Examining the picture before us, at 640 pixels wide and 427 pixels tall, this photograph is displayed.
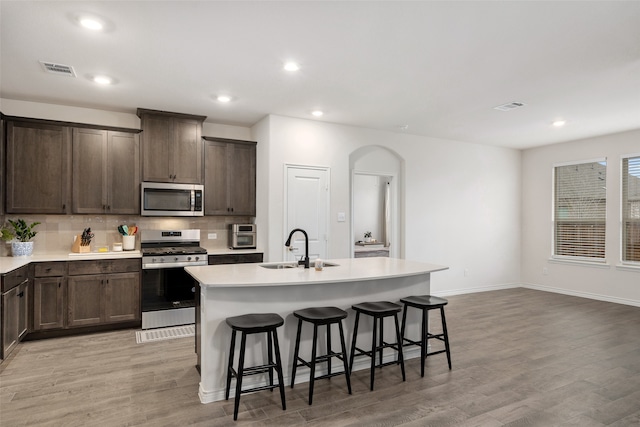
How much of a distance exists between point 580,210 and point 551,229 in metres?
0.60

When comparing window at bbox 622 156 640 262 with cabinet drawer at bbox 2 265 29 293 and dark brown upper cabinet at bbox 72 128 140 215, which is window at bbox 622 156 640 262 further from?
cabinet drawer at bbox 2 265 29 293

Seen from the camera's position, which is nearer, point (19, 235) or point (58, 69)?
point (58, 69)

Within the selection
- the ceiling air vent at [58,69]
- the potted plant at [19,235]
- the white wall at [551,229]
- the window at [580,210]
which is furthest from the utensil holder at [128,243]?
the window at [580,210]

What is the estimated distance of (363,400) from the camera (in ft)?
9.50

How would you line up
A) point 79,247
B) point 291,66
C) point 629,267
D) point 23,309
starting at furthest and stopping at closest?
point 629,267
point 79,247
point 23,309
point 291,66

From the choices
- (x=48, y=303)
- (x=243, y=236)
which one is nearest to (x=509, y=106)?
(x=243, y=236)

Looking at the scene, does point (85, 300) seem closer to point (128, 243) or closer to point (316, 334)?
point (128, 243)

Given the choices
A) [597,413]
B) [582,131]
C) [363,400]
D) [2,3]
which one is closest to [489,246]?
[582,131]

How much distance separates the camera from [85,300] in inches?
175

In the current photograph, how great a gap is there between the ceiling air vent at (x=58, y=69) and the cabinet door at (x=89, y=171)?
110 cm

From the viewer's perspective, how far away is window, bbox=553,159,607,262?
6609mm

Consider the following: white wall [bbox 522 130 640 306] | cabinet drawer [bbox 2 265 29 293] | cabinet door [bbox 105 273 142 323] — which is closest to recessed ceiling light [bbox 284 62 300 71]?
cabinet door [bbox 105 273 142 323]

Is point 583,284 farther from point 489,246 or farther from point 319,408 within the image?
point 319,408

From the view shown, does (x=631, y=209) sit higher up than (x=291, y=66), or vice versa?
(x=291, y=66)
